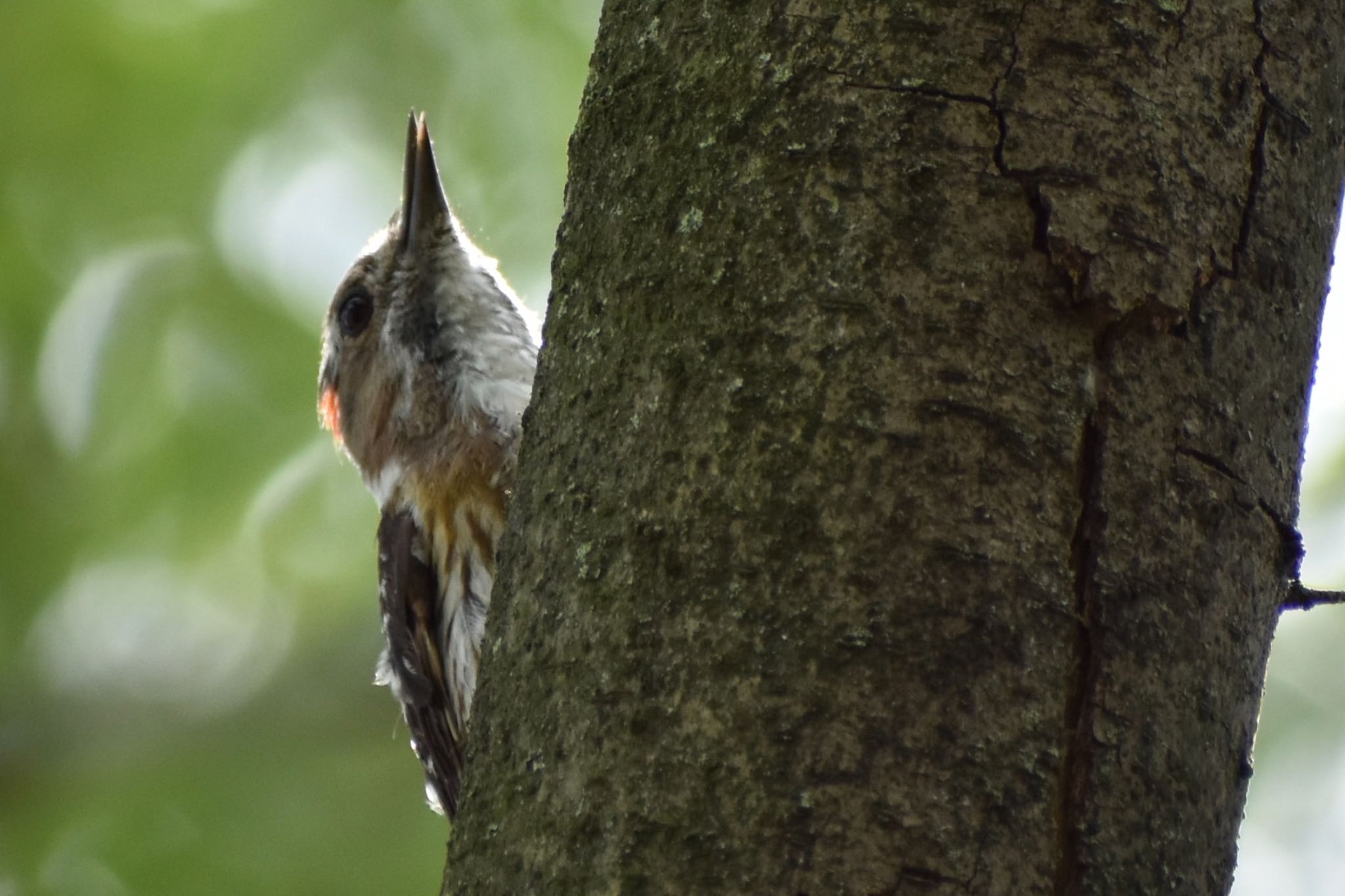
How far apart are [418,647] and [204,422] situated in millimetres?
2039

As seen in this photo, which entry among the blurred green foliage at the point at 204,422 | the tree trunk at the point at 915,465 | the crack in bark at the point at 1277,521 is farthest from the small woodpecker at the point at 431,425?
the crack in bark at the point at 1277,521

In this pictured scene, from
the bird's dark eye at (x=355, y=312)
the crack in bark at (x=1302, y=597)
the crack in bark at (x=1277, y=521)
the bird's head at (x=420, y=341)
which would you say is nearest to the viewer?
the crack in bark at (x=1277, y=521)

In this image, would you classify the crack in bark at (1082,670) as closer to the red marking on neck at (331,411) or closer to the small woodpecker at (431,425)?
the small woodpecker at (431,425)

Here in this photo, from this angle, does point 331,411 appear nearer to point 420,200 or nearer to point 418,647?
point 420,200

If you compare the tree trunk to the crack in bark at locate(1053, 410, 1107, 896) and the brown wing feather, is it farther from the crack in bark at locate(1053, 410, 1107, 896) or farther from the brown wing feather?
the brown wing feather

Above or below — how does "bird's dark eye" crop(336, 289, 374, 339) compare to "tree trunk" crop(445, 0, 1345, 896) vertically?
above

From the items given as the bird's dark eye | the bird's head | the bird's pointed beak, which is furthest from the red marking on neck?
the bird's pointed beak

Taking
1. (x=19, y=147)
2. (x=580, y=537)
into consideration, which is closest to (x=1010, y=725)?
(x=580, y=537)

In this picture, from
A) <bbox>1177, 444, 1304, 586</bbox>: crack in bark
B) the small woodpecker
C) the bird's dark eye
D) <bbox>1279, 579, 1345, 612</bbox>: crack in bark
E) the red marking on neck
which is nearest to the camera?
<bbox>1177, 444, 1304, 586</bbox>: crack in bark

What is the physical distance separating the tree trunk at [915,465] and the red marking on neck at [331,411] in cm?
391

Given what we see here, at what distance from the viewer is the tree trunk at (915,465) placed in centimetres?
152

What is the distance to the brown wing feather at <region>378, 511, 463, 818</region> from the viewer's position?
484cm

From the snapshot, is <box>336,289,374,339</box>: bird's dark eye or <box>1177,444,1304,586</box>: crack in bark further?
<box>336,289,374,339</box>: bird's dark eye

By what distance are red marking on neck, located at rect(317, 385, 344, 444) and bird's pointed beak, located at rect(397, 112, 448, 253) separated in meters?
0.66
